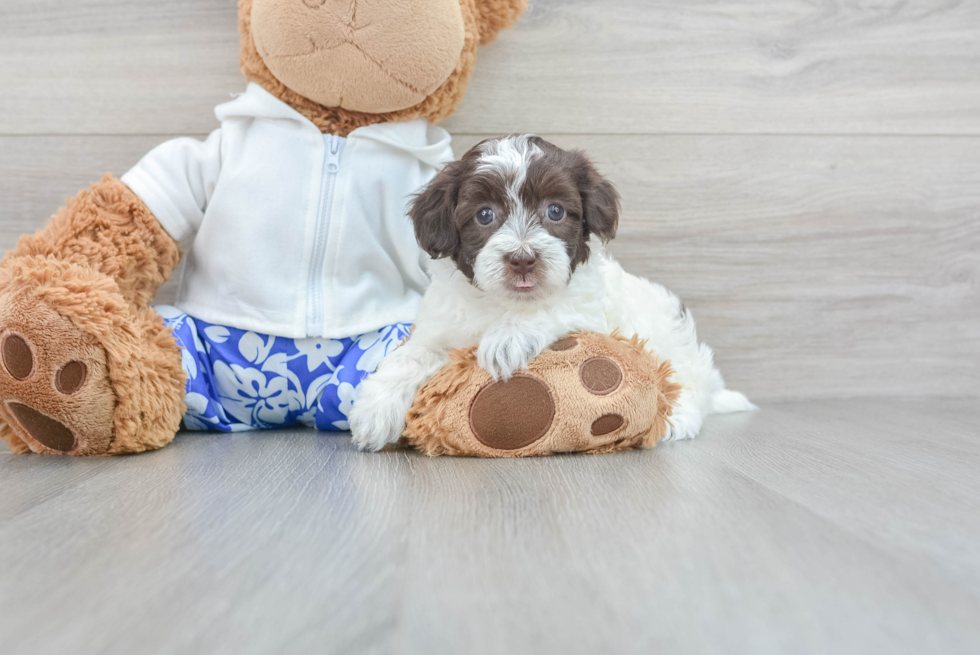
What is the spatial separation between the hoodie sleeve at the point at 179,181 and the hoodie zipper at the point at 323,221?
0.25m

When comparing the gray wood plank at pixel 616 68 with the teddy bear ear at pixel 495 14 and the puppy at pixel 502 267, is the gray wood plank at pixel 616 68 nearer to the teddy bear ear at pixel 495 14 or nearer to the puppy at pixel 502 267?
the teddy bear ear at pixel 495 14

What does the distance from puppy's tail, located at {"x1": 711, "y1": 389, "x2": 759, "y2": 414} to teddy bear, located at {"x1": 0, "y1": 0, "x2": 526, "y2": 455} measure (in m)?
0.82

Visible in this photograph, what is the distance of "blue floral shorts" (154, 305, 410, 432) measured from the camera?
61.7 inches

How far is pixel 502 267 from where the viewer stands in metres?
1.31

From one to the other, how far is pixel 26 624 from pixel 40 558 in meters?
0.17

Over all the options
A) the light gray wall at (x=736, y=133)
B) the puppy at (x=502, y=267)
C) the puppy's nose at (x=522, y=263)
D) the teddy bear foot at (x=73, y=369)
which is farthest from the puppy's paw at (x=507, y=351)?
the light gray wall at (x=736, y=133)

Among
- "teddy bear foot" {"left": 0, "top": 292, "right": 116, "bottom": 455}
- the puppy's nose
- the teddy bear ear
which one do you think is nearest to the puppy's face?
the puppy's nose

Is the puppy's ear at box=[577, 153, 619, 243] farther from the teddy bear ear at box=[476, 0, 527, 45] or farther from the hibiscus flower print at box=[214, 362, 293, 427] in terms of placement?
the hibiscus flower print at box=[214, 362, 293, 427]

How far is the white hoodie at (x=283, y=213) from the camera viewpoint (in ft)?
5.24

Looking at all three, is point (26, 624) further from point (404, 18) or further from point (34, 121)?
point (34, 121)

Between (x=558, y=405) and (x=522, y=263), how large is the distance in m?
0.26

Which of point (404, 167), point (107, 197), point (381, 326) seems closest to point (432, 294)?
point (381, 326)

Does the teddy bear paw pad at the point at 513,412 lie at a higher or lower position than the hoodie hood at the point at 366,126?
lower

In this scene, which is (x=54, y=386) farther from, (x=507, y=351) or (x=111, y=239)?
(x=507, y=351)
